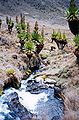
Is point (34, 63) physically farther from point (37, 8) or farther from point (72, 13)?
point (37, 8)

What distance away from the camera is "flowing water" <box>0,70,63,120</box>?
40.8 metres

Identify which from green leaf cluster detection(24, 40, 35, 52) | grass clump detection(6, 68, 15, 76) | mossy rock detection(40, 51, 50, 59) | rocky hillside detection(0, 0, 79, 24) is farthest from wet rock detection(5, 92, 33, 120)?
rocky hillside detection(0, 0, 79, 24)

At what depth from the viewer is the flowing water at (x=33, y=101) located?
4075 cm

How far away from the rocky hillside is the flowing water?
3776 inches

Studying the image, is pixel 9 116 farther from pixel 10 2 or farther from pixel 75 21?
pixel 10 2

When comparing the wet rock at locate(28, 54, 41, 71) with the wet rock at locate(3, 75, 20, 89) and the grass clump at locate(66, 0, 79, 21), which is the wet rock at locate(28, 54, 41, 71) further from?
the grass clump at locate(66, 0, 79, 21)

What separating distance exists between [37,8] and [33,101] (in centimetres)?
11730

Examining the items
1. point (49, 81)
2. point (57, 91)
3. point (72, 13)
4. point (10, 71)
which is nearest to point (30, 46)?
point (72, 13)

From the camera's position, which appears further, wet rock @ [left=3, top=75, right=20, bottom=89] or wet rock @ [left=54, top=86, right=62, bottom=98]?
wet rock @ [left=3, top=75, right=20, bottom=89]

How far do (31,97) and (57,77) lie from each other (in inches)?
329

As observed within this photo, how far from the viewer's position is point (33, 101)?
1885 inches

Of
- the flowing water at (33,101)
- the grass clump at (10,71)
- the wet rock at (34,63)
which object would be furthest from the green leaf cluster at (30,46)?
the grass clump at (10,71)

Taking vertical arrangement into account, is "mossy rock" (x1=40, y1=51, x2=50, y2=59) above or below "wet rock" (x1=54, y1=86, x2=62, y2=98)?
above

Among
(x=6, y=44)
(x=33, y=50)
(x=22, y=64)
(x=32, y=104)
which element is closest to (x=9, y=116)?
(x=32, y=104)
